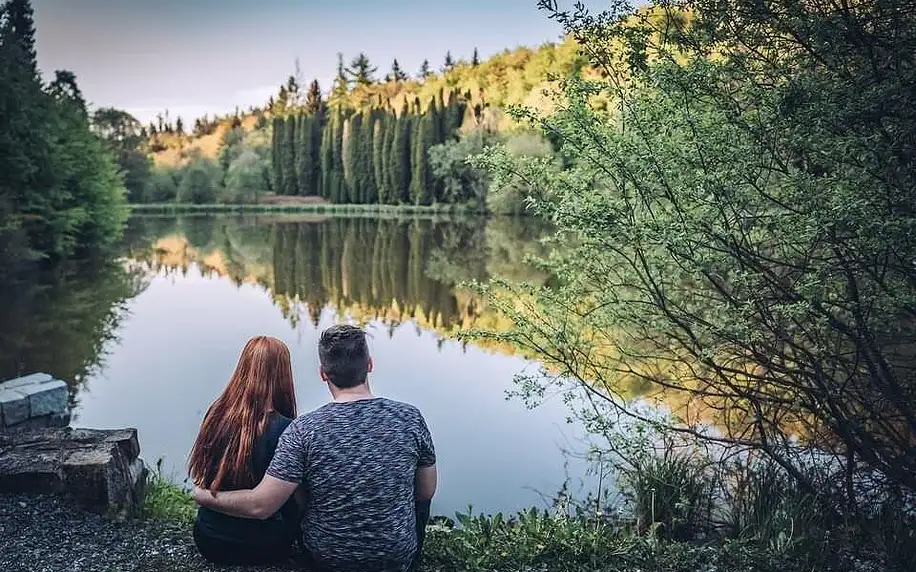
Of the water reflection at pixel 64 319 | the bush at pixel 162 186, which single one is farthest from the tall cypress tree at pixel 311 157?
the water reflection at pixel 64 319

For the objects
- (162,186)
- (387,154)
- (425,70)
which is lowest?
(162,186)

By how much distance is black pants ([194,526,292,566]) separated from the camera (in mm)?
3301

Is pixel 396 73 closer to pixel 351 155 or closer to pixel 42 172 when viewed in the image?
pixel 351 155

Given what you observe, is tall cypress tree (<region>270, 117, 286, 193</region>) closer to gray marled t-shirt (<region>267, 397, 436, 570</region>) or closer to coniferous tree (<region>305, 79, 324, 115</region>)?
coniferous tree (<region>305, 79, 324, 115</region>)

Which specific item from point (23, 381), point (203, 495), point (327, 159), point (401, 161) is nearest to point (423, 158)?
point (401, 161)

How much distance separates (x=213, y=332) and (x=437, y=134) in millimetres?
44351

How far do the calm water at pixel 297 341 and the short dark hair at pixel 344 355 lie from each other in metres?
3.12

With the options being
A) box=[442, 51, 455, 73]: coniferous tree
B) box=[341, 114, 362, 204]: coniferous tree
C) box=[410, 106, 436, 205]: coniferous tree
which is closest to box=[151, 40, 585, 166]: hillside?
box=[442, 51, 455, 73]: coniferous tree

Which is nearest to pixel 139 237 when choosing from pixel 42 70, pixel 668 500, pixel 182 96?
pixel 42 70

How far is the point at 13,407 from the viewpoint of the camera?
18.5ft

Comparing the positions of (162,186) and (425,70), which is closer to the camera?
(162,186)

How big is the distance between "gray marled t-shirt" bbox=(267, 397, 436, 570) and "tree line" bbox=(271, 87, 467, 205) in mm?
51872

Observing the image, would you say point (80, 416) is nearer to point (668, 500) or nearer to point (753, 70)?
point (668, 500)

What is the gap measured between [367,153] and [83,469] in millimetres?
58872
